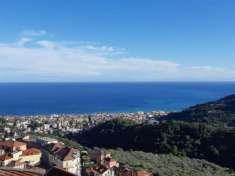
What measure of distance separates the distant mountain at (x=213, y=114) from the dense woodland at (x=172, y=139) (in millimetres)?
32317

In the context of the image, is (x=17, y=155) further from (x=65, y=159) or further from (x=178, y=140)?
(x=178, y=140)

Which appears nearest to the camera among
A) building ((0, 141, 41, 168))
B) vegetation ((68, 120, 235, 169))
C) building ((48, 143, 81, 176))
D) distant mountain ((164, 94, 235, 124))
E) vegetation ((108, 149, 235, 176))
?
building ((0, 141, 41, 168))

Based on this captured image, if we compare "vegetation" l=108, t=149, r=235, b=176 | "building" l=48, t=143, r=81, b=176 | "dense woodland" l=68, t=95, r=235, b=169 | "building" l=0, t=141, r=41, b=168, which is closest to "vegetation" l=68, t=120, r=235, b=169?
"dense woodland" l=68, t=95, r=235, b=169

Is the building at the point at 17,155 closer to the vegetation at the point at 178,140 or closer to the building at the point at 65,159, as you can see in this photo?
the building at the point at 65,159

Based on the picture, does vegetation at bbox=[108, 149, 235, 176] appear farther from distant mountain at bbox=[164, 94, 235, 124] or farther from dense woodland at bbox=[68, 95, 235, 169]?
distant mountain at bbox=[164, 94, 235, 124]

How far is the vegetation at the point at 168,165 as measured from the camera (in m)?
51.4

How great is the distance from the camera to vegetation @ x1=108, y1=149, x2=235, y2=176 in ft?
169

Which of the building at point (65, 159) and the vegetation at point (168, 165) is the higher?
the building at point (65, 159)

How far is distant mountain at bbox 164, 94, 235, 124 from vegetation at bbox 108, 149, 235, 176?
52.9 meters

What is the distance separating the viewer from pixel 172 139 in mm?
74750

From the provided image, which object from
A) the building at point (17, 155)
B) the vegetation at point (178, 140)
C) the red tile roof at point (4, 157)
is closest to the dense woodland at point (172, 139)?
the vegetation at point (178, 140)

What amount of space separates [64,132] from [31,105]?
9478 cm

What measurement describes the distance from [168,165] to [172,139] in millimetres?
19178

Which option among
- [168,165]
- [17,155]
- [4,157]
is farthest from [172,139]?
[4,157]
